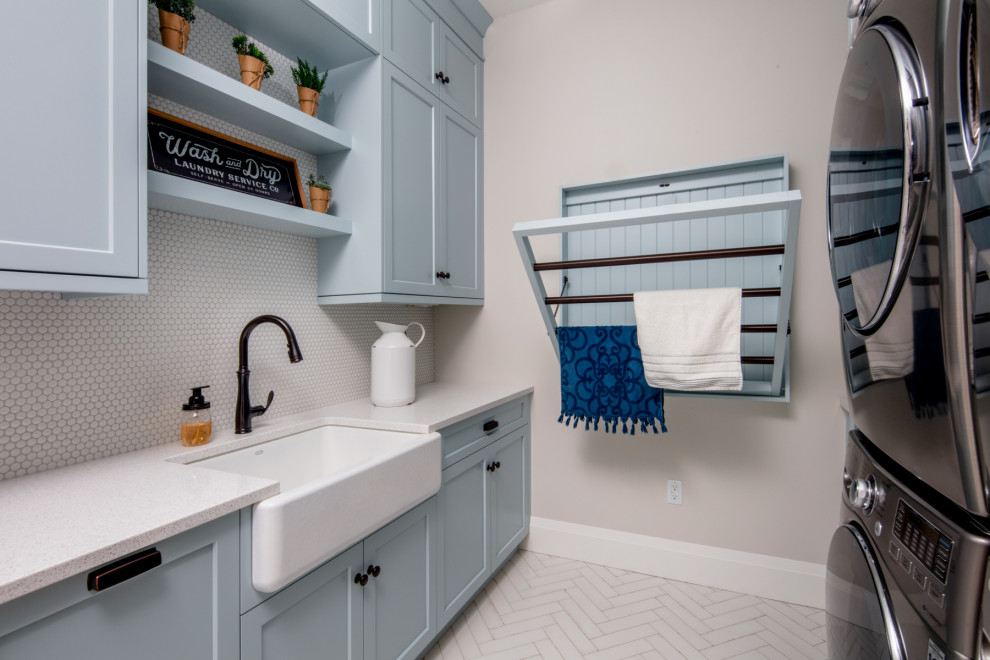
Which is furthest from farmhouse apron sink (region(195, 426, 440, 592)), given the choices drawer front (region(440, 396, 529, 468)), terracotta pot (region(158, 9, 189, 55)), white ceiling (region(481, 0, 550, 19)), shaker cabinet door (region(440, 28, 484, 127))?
white ceiling (region(481, 0, 550, 19))

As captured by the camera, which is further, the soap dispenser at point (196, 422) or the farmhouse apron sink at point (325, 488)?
the soap dispenser at point (196, 422)

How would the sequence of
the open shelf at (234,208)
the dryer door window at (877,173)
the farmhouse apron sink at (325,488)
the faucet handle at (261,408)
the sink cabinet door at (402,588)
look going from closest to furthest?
the dryer door window at (877,173), the farmhouse apron sink at (325,488), the open shelf at (234,208), the sink cabinet door at (402,588), the faucet handle at (261,408)

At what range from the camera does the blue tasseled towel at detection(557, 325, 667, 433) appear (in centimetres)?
191

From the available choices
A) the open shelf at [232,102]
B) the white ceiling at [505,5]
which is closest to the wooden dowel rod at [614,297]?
the open shelf at [232,102]

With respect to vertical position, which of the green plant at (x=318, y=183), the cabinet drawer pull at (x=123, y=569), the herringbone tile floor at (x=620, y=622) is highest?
the green plant at (x=318, y=183)

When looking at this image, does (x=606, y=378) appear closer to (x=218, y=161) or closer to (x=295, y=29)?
(x=218, y=161)

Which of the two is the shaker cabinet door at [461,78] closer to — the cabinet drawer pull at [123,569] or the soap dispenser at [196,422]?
the soap dispenser at [196,422]

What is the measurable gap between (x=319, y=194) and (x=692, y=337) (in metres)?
1.40

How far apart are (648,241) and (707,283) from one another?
1.03ft

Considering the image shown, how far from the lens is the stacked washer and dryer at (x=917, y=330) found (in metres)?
0.50

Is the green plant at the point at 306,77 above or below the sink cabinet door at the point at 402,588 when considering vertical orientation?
above

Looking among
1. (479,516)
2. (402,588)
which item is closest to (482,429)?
(479,516)

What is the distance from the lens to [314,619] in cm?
117

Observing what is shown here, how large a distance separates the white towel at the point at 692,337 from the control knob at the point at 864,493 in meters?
0.81
